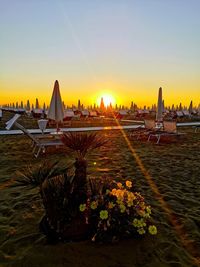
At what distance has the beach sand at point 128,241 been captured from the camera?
246 centimetres

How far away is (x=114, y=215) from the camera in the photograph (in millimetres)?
2789

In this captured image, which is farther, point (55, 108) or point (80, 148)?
point (55, 108)

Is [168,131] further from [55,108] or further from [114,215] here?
[114,215]

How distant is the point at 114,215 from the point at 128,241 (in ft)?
1.08

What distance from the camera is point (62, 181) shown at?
3014 mm

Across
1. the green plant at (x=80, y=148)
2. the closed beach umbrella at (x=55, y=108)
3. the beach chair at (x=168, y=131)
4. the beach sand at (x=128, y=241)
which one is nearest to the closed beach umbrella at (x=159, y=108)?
the beach chair at (x=168, y=131)

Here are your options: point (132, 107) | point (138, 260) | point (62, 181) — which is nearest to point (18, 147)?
point (62, 181)

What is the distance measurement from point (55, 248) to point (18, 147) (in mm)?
7055

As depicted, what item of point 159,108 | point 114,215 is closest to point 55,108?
point 159,108

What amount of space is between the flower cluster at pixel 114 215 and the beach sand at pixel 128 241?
0.39ft

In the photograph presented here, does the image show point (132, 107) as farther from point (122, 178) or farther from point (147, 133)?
point (122, 178)

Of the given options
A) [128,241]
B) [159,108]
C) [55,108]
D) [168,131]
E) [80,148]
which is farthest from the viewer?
[159,108]

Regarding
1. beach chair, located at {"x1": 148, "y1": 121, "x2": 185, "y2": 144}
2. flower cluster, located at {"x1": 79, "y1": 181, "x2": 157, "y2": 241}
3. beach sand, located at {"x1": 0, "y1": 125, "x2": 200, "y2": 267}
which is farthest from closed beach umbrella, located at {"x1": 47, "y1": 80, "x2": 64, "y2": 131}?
flower cluster, located at {"x1": 79, "y1": 181, "x2": 157, "y2": 241}

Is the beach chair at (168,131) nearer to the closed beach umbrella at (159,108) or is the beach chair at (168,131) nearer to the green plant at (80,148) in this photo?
the closed beach umbrella at (159,108)
